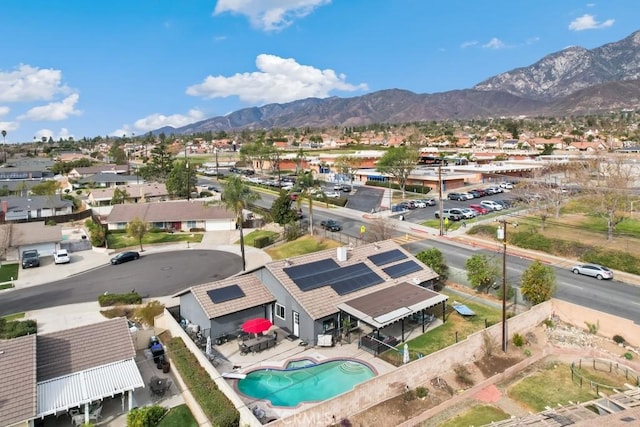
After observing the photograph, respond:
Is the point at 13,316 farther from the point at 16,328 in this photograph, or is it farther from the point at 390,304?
the point at 390,304

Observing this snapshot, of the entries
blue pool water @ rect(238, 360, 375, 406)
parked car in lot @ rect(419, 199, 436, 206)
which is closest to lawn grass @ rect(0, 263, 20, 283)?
blue pool water @ rect(238, 360, 375, 406)

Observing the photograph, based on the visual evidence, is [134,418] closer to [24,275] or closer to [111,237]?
[24,275]

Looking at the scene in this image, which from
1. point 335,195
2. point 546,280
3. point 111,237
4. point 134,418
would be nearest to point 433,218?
point 335,195

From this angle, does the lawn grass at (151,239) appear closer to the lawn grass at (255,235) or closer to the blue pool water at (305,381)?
the lawn grass at (255,235)

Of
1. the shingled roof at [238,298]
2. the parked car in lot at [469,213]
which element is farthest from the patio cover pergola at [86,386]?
the parked car in lot at [469,213]

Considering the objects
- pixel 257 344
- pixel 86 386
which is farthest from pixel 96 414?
pixel 257 344
